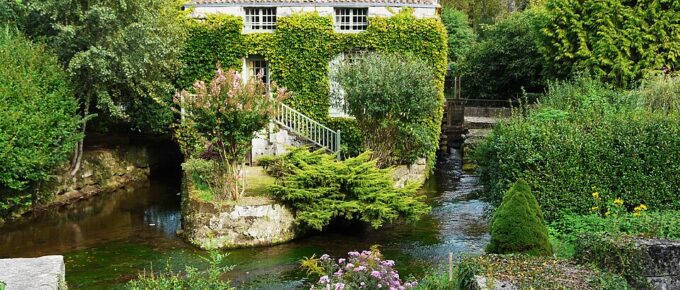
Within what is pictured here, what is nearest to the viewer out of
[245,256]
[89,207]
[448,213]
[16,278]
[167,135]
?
[16,278]

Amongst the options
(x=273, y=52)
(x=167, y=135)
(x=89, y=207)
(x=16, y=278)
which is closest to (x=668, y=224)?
(x=16, y=278)

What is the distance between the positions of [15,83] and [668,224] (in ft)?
49.2

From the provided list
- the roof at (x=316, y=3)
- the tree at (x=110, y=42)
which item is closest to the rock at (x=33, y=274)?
the tree at (x=110, y=42)

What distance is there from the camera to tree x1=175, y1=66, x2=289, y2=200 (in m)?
14.1

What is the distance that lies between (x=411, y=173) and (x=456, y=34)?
21.4 m

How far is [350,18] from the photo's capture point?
21.3 metres

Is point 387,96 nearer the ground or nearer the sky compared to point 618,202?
nearer the sky

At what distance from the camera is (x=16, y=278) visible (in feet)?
22.2

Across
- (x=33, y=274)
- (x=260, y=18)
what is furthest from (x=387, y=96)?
(x=33, y=274)

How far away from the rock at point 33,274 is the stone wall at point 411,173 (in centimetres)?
1375

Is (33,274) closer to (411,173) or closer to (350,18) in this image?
(411,173)

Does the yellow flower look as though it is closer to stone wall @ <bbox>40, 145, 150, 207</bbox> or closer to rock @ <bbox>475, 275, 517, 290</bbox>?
rock @ <bbox>475, 275, 517, 290</bbox>

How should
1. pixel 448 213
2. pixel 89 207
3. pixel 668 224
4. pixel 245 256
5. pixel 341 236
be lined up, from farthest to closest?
pixel 89 207
pixel 448 213
pixel 341 236
pixel 245 256
pixel 668 224

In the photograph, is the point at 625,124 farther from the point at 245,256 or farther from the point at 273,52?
the point at 273,52
